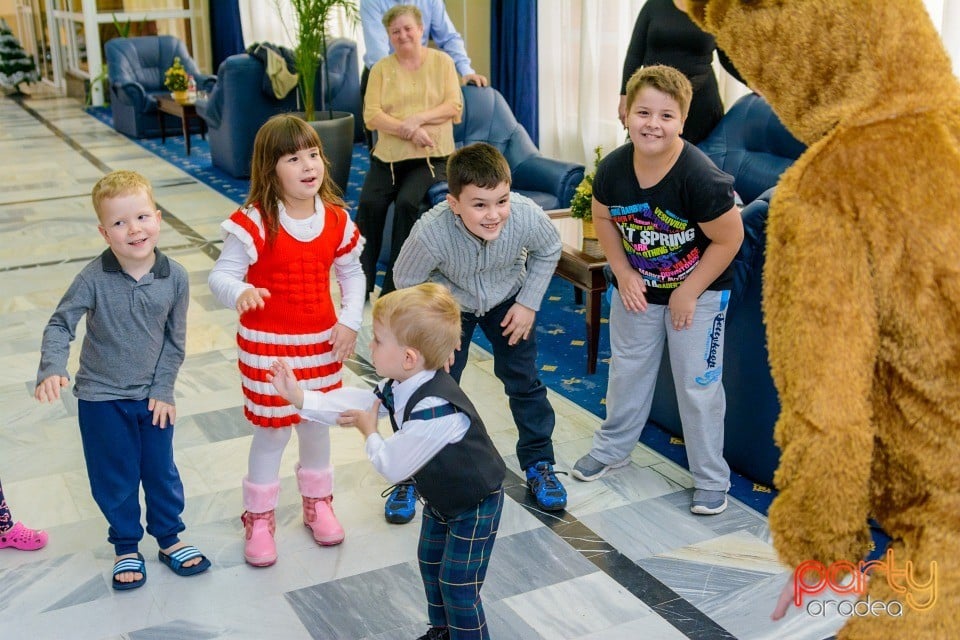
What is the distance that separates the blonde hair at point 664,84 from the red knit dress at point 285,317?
908 millimetres

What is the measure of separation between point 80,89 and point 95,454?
1258 cm

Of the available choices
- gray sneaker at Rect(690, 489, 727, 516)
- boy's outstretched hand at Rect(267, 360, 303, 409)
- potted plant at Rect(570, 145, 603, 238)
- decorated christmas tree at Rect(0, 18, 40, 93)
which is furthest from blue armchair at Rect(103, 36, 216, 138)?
boy's outstretched hand at Rect(267, 360, 303, 409)

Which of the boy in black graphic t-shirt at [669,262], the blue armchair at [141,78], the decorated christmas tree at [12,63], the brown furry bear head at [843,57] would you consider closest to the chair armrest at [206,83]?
the blue armchair at [141,78]

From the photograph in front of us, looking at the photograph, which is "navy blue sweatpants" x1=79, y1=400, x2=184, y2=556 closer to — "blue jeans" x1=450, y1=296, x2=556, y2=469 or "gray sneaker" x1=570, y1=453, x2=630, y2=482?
"blue jeans" x1=450, y1=296, x2=556, y2=469

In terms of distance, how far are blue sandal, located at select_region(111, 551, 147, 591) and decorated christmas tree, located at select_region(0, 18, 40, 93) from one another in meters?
14.0

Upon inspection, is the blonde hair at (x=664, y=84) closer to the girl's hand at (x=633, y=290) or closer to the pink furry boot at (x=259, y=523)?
the girl's hand at (x=633, y=290)

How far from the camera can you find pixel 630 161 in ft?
9.84

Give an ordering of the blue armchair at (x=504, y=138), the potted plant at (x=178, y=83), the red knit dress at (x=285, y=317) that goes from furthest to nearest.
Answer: the potted plant at (x=178, y=83)
the blue armchair at (x=504, y=138)
the red knit dress at (x=285, y=317)

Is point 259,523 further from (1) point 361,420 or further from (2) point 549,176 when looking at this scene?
(2) point 549,176

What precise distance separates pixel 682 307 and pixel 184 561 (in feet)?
5.10

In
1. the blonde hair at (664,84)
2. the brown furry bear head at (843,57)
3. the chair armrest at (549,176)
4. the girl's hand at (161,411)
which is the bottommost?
the girl's hand at (161,411)

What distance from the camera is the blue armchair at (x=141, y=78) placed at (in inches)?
422

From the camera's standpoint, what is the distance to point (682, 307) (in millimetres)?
2971

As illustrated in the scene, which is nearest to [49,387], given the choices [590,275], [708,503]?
[708,503]
